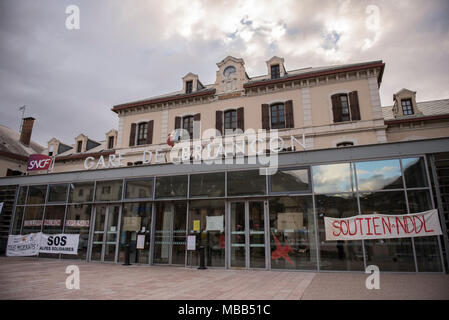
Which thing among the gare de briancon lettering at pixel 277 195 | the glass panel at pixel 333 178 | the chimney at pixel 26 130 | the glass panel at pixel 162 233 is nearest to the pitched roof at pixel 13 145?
the chimney at pixel 26 130

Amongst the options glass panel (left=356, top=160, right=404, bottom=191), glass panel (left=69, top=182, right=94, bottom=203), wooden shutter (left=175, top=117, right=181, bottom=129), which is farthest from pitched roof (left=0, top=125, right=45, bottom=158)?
glass panel (left=356, top=160, right=404, bottom=191)

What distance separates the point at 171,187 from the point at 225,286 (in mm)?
6132

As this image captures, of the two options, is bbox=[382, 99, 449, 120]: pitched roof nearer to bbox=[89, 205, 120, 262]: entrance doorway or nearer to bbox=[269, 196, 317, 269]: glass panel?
bbox=[269, 196, 317, 269]: glass panel

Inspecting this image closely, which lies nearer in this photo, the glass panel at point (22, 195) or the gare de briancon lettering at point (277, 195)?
the gare de briancon lettering at point (277, 195)

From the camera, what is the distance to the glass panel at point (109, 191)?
13539mm

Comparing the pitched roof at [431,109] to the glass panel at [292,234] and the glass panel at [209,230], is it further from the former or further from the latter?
the glass panel at [209,230]

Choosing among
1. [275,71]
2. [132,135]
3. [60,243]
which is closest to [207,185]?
[60,243]

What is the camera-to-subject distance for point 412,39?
11219 mm

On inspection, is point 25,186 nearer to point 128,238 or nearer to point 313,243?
point 128,238

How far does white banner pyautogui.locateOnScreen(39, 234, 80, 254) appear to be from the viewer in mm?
13523

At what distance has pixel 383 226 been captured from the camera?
30.7ft

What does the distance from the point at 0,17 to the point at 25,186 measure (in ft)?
31.5

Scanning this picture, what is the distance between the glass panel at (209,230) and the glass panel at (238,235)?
1.38 ft
